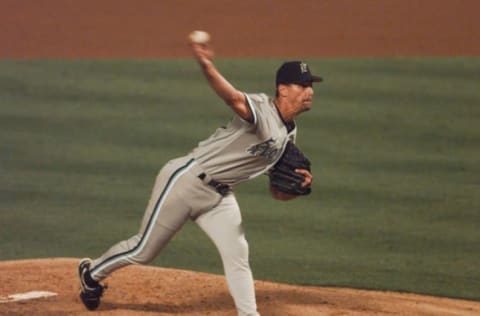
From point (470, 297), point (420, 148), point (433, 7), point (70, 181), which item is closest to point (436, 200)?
point (420, 148)

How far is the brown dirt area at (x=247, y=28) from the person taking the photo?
13.8 meters

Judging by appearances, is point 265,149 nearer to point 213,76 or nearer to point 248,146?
point 248,146

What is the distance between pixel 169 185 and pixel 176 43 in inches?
349

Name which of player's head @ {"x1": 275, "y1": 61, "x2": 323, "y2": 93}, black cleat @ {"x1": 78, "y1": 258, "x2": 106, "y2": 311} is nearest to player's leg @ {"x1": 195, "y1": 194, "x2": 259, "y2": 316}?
player's head @ {"x1": 275, "y1": 61, "x2": 323, "y2": 93}

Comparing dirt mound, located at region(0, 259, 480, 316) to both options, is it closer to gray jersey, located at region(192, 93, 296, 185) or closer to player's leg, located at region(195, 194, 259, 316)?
player's leg, located at region(195, 194, 259, 316)

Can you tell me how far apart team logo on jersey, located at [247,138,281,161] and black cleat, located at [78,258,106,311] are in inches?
54.1

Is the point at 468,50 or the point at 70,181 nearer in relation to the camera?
the point at 70,181

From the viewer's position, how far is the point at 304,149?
1061 centimetres

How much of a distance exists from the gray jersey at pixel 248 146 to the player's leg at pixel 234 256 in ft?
0.76

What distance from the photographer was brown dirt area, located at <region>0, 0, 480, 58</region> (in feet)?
45.1

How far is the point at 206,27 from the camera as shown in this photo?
574 inches

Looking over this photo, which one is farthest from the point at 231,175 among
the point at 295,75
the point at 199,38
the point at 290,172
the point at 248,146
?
the point at 199,38

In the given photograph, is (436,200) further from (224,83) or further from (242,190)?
(224,83)

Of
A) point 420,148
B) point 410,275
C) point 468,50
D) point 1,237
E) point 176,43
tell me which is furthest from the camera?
point 176,43
